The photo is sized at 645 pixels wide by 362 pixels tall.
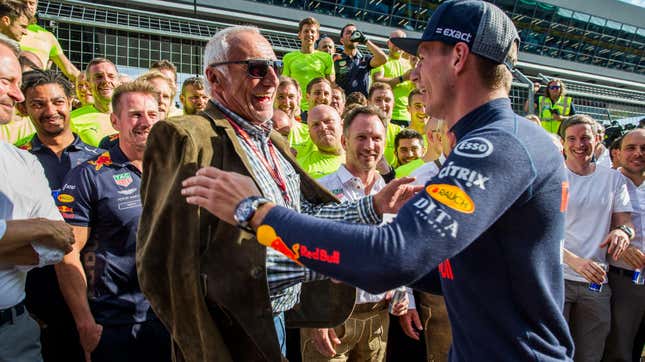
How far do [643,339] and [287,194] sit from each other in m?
4.02

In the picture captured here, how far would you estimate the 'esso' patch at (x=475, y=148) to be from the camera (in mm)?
1322

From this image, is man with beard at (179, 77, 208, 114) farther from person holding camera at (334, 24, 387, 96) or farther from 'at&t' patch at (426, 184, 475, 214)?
'at&t' patch at (426, 184, 475, 214)

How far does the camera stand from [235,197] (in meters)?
1.44

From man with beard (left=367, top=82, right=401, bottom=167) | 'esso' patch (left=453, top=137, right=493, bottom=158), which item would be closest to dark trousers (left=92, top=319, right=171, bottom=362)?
'esso' patch (left=453, top=137, right=493, bottom=158)

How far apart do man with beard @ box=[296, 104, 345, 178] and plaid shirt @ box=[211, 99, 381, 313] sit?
201cm

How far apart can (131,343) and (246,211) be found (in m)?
1.79

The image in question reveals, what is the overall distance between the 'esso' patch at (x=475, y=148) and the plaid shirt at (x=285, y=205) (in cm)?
83

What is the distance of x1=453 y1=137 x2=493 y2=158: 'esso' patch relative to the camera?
1.32m

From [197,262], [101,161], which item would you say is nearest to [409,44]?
[197,262]

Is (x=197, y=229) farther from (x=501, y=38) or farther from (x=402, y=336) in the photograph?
(x=402, y=336)

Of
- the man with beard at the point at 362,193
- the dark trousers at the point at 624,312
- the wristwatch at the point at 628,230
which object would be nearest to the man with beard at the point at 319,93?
the man with beard at the point at 362,193

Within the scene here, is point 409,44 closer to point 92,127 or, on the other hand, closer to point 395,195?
point 395,195

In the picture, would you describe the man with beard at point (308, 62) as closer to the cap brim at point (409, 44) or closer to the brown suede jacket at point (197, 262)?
the cap brim at point (409, 44)

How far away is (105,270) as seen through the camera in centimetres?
275
